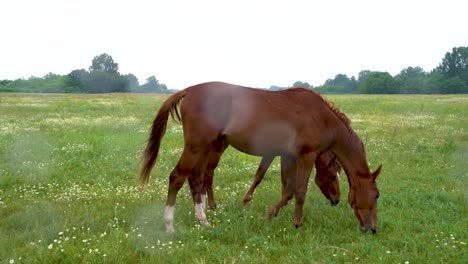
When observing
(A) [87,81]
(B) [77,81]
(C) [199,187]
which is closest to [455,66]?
(A) [87,81]

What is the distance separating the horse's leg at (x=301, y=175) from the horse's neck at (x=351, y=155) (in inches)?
18.4

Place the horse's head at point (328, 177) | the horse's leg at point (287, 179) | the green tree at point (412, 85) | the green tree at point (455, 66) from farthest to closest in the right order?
1. the green tree at point (455, 66)
2. the green tree at point (412, 85)
3. the horse's head at point (328, 177)
4. the horse's leg at point (287, 179)

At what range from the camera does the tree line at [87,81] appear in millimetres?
58625

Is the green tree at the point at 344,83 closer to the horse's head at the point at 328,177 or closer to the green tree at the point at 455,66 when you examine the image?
the green tree at the point at 455,66

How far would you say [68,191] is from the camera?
7664 millimetres

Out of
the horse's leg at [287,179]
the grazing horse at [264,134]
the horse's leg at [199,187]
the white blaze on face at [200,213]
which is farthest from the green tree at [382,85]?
the white blaze on face at [200,213]

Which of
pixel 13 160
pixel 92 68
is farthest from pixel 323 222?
pixel 92 68

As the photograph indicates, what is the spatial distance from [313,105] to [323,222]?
6.06 ft

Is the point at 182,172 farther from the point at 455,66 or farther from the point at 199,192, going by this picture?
the point at 455,66

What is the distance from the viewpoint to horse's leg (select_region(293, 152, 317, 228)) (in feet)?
20.6

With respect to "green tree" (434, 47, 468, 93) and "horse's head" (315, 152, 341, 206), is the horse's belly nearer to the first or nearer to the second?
"horse's head" (315, 152, 341, 206)

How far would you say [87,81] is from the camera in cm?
6294

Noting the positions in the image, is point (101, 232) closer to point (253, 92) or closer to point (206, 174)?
point (206, 174)

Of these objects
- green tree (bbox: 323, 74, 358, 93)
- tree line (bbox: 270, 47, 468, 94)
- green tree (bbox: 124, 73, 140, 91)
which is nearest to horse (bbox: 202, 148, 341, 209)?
green tree (bbox: 124, 73, 140, 91)
